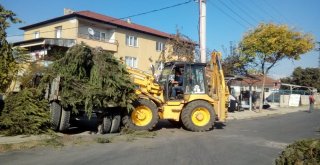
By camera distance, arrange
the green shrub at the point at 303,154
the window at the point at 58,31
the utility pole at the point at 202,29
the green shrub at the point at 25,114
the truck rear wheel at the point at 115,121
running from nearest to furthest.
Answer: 1. the green shrub at the point at 303,154
2. the green shrub at the point at 25,114
3. the truck rear wheel at the point at 115,121
4. the utility pole at the point at 202,29
5. the window at the point at 58,31

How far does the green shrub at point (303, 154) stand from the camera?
3.96 metres

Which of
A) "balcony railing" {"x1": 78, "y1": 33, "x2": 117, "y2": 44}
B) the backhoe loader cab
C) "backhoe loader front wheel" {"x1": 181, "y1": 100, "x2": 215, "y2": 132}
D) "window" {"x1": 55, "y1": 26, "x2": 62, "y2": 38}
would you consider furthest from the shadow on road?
"window" {"x1": 55, "y1": 26, "x2": 62, "y2": 38}

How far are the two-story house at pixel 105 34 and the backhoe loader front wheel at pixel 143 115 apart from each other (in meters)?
20.6

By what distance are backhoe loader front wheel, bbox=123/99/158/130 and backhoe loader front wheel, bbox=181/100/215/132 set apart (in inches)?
57.0

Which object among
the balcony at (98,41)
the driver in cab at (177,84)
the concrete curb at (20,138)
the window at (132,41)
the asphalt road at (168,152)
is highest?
the window at (132,41)

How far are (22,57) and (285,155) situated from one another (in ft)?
34.1

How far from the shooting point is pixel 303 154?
13.3 ft

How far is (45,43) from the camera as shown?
1093 inches

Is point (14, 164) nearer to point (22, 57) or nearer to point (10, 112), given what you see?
point (10, 112)

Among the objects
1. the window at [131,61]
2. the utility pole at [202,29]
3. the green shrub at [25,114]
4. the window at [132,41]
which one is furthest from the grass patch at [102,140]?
the window at [132,41]

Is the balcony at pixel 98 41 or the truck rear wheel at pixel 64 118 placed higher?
the balcony at pixel 98 41

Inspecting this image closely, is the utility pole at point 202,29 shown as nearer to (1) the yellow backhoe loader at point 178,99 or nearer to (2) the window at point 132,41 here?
A: (1) the yellow backhoe loader at point 178,99

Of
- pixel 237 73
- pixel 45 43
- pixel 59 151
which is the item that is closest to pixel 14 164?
pixel 59 151

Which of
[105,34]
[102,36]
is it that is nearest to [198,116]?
[102,36]
